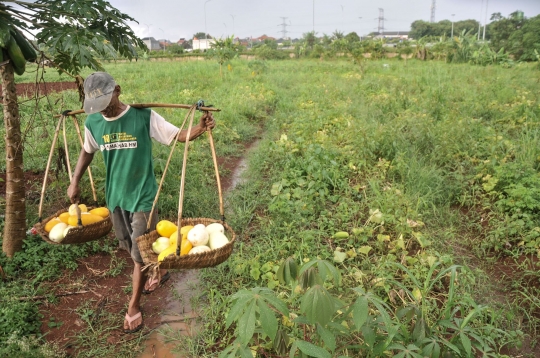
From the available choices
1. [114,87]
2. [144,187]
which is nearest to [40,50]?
[114,87]

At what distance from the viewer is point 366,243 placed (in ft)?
11.6

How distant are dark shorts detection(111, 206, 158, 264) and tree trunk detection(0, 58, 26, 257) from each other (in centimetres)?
114

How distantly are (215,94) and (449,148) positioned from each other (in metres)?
6.77

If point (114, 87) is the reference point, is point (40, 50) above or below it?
above

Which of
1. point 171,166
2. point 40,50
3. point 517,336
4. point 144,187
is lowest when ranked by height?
point 517,336

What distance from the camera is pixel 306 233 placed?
11.6ft

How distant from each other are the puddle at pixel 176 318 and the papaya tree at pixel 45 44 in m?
1.48

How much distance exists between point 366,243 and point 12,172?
123 inches

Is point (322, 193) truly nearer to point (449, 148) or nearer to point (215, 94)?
point (449, 148)

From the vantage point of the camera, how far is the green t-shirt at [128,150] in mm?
2523

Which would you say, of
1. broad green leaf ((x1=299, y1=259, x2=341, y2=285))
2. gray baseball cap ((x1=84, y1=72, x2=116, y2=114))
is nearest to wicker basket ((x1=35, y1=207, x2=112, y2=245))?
gray baseball cap ((x1=84, y1=72, x2=116, y2=114))

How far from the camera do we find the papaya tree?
8.57 feet

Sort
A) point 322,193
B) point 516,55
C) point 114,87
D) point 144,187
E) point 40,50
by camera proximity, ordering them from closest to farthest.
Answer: point 114,87 < point 144,187 < point 40,50 < point 322,193 < point 516,55

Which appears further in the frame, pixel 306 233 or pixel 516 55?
pixel 516 55
